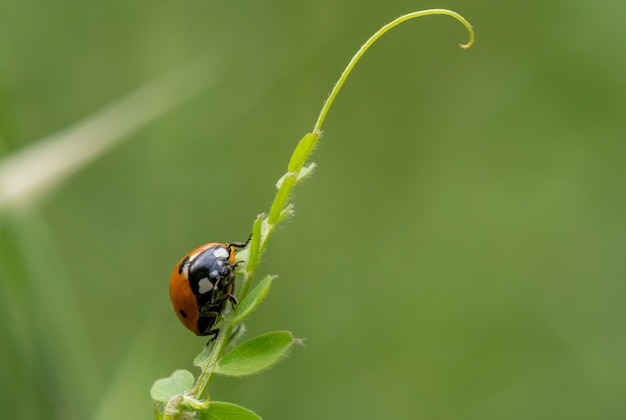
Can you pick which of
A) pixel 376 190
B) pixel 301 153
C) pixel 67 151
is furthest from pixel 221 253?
pixel 376 190

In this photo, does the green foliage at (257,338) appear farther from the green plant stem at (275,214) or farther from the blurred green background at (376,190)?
the blurred green background at (376,190)

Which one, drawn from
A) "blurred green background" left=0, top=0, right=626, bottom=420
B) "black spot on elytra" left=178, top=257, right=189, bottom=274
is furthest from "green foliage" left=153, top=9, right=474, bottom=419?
"blurred green background" left=0, top=0, right=626, bottom=420

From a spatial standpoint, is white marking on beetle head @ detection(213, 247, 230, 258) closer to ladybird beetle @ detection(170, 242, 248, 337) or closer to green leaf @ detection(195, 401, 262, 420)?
ladybird beetle @ detection(170, 242, 248, 337)

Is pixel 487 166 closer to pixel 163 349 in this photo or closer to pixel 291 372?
pixel 291 372

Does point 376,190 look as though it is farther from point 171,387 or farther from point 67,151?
point 171,387

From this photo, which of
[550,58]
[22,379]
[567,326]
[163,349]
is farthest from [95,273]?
[550,58]
